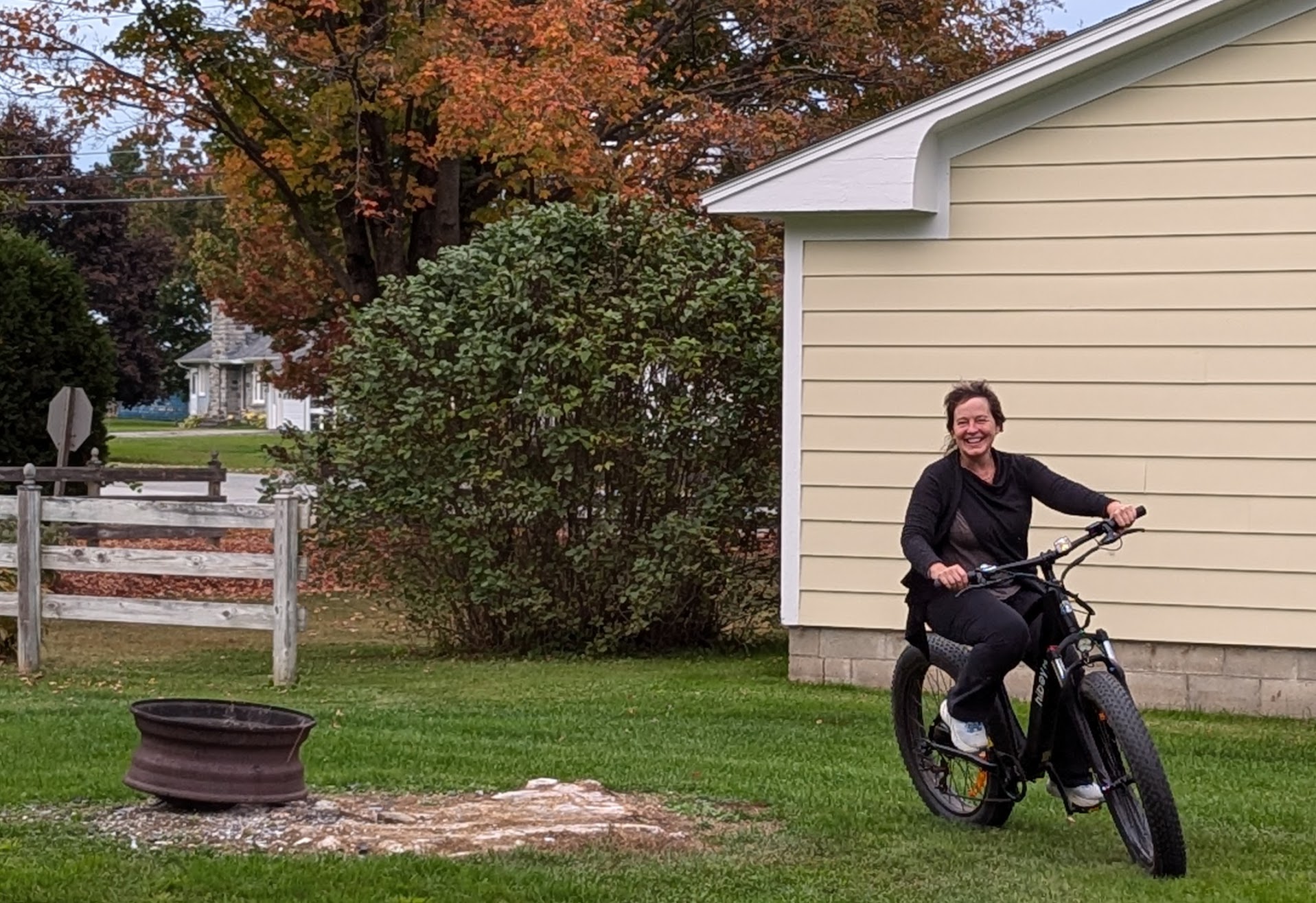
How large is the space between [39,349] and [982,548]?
20.6 metres

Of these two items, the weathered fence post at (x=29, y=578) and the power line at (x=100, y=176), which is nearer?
the weathered fence post at (x=29, y=578)

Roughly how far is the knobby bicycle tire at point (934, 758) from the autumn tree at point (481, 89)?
10198 mm

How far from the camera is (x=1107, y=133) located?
411 inches

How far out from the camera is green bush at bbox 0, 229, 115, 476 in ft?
80.3

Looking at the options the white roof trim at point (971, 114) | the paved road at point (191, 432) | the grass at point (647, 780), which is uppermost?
the white roof trim at point (971, 114)

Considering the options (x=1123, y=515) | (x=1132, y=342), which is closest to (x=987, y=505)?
(x=1123, y=515)

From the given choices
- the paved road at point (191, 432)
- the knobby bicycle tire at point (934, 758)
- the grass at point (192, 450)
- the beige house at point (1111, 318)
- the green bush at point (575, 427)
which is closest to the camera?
the knobby bicycle tire at point (934, 758)

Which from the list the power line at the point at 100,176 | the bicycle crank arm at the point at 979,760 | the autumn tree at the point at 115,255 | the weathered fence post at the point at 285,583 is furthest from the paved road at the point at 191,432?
the bicycle crank arm at the point at 979,760

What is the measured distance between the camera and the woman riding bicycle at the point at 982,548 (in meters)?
6.09

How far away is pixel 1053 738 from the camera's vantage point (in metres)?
6.11

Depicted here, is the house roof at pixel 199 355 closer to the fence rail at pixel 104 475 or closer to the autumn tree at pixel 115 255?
the autumn tree at pixel 115 255

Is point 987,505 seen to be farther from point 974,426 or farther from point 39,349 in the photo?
point 39,349

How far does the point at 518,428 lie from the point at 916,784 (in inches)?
239

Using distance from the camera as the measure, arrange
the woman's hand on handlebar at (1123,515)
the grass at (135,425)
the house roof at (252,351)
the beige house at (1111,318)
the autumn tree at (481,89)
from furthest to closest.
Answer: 1. the house roof at (252,351)
2. the grass at (135,425)
3. the autumn tree at (481,89)
4. the beige house at (1111,318)
5. the woman's hand on handlebar at (1123,515)
